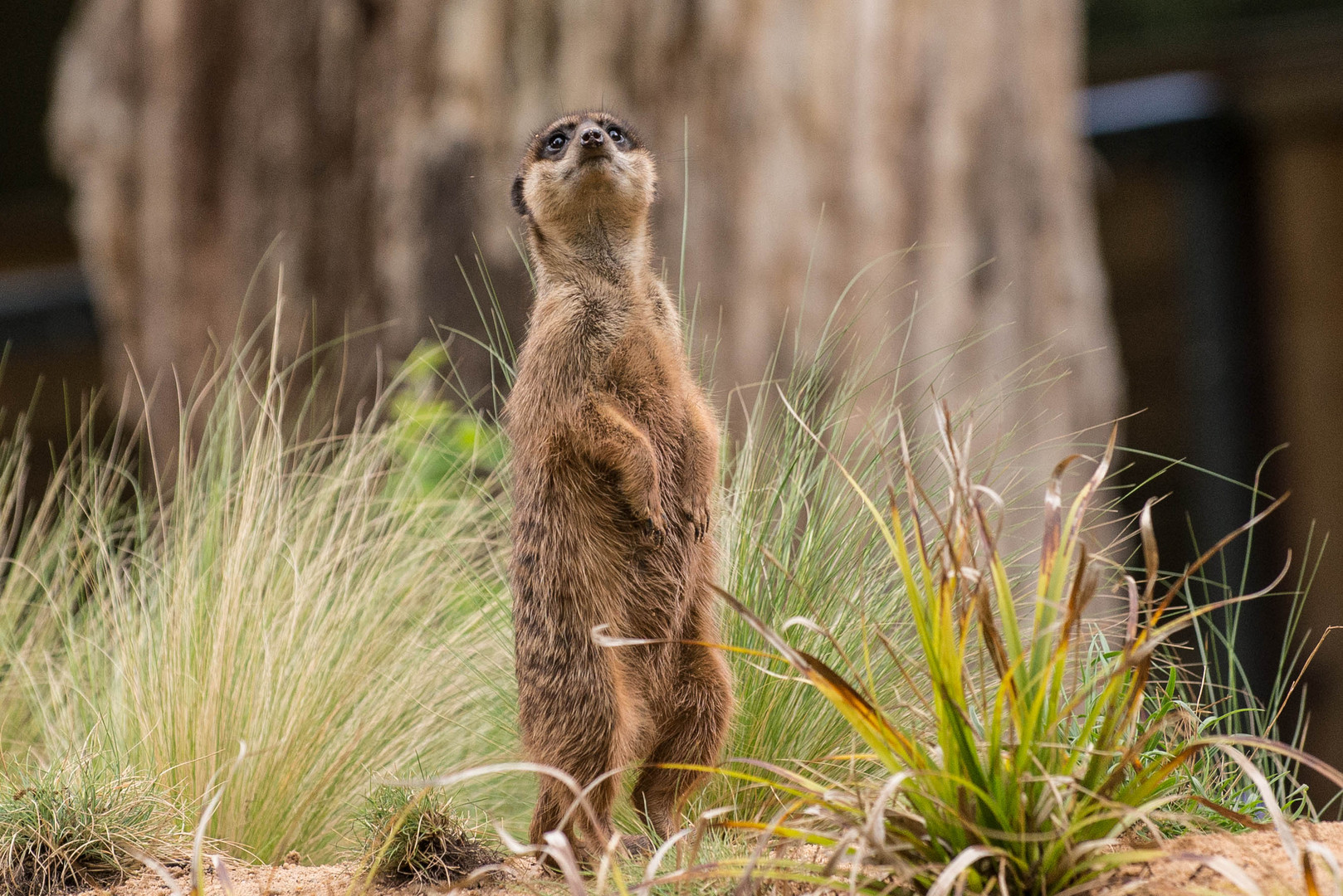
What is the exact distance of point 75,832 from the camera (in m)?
1.97

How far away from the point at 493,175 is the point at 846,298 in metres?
1.40

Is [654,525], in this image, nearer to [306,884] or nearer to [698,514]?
[698,514]

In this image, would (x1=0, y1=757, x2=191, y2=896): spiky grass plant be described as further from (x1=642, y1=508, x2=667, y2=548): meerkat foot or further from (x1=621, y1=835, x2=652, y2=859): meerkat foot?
(x1=642, y1=508, x2=667, y2=548): meerkat foot

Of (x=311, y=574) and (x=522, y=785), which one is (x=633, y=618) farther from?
(x=311, y=574)

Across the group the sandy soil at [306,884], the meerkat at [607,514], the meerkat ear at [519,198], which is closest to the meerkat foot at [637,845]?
the meerkat at [607,514]

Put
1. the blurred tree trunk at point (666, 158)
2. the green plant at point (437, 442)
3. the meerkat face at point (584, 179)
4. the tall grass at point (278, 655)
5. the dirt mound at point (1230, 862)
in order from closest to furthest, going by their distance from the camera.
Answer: the dirt mound at point (1230, 862)
the meerkat face at point (584, 179)
the tall grass at point (278, 655)
the green plant at point (437, 442)
the blurred tree trunk at point (666, 158)

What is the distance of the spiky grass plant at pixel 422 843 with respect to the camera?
1.93 metres

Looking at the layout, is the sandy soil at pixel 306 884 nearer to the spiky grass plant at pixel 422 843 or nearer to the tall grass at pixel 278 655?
the spiky grass plant at pixel 422 843

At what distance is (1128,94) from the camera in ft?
23.9

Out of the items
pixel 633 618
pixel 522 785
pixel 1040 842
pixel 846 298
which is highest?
pixel 846 298

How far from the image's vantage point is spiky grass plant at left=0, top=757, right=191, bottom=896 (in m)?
1.94

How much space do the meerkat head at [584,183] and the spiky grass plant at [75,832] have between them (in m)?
1.17

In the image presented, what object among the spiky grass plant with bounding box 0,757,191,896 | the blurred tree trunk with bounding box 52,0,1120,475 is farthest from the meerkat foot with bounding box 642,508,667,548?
the blurred tree trunk with bounding box 52,0,1120,475

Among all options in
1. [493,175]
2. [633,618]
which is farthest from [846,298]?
[633,618]
